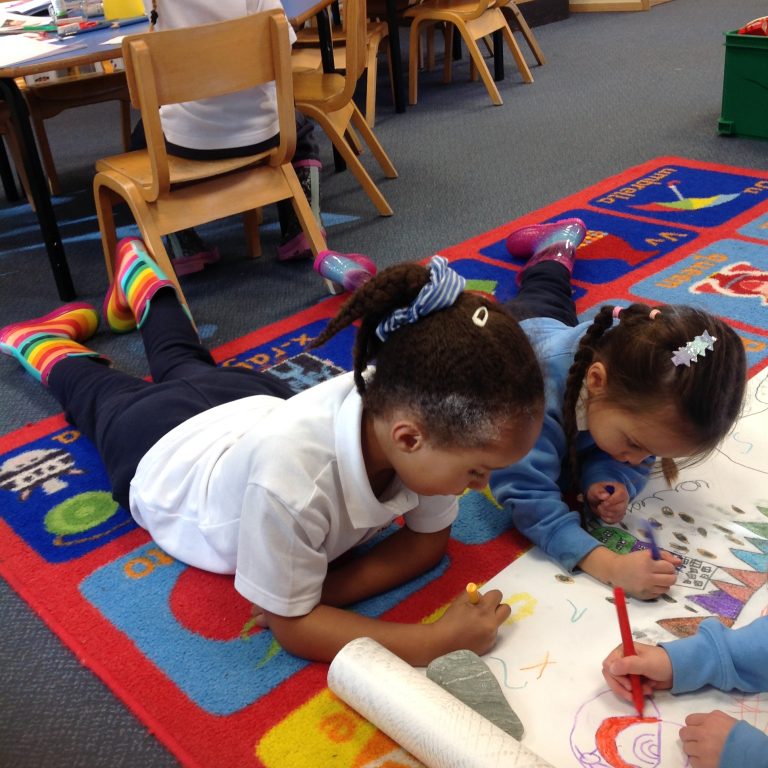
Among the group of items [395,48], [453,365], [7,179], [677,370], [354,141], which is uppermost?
[453,365]

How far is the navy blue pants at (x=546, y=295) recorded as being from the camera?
182 cm

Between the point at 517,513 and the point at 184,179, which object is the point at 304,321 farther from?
the point at 517,513

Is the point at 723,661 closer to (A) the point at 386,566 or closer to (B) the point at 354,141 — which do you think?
(A) the point at 386,566

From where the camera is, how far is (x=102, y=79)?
293 centimetres

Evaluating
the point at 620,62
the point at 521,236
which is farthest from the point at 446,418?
the point at 620,62

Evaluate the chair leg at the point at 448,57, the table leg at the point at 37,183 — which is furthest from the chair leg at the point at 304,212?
the chair leg at the point at 448,57

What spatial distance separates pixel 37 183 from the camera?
2.18 metres

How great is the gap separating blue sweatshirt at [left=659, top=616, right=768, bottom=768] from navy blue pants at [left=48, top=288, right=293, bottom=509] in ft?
2.58

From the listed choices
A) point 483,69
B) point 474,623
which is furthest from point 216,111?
point 483,69

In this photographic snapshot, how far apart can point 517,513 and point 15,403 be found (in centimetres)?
111

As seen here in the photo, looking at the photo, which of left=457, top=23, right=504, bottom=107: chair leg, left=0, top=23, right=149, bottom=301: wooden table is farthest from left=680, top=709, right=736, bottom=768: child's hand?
left=457, top=23, right=504, bottom=107: chair leg

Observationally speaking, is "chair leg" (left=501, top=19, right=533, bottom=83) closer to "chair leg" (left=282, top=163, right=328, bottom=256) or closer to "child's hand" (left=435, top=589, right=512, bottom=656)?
"chair leg" (left=282, top=163, right=328, bottom=256)

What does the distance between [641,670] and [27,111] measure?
1.85 metres

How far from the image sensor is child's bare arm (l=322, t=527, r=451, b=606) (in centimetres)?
123
